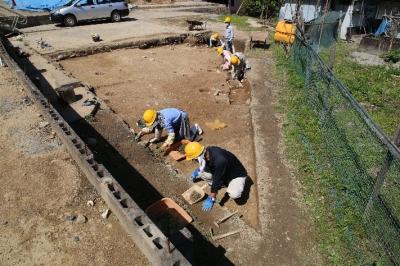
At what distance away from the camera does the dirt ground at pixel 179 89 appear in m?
7.91

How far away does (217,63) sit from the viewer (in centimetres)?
1360

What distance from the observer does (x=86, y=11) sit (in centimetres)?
1864

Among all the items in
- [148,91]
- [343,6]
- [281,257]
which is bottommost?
[281,257]

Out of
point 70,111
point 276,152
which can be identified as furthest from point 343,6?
point 70,111

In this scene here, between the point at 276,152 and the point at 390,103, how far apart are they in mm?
4592

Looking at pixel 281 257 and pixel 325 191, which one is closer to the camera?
pixel 281 257

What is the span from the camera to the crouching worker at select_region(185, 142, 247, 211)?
5.67 metres

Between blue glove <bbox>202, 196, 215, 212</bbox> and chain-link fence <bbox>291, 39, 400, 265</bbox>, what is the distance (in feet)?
6.51

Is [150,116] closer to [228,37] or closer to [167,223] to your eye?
[167,223]

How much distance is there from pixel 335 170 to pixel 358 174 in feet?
1.73

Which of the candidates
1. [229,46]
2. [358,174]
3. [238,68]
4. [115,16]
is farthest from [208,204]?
[115,16]

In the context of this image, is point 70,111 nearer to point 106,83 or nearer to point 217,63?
point 106,83

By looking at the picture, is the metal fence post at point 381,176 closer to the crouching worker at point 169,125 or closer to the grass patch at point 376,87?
the grass patch at point 376,87

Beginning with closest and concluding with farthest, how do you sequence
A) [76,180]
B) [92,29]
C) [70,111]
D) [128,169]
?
[76,180] < [128,169] < [70,111] < [92,29]
